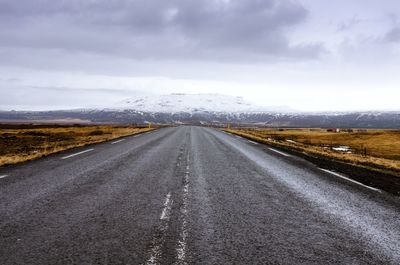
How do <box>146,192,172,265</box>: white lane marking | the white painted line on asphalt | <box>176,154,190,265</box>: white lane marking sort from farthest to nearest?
the white painted line on asphalt < <box>176,154,190,265</box>: white lane marking < <box>146,192,172,265</box>: white lane marking

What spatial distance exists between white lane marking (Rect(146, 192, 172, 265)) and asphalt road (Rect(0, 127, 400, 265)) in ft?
0.06

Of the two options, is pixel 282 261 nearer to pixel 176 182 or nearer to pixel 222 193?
pixel 222 193

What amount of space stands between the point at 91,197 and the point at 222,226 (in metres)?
3.52

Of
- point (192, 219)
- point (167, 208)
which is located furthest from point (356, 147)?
point (192, 219)

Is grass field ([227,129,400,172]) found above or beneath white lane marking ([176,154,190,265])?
beneath

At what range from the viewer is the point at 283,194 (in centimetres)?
941

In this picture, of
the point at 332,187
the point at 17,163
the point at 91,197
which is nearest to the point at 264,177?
the point at 332,187

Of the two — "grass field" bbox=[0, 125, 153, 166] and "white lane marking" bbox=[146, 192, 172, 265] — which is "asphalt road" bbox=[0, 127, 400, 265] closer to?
→ "white lane marking" bbox=[146, 192, 172, 265]

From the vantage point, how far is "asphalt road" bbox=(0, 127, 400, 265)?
17.0ft

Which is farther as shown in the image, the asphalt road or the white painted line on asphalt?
the white painted line on asphalt

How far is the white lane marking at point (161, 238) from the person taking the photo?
16.2 feet

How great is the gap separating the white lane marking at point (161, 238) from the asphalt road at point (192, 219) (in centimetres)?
2

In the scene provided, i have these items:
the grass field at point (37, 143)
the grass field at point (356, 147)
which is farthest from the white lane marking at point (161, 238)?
the grass field at point (356, 147)

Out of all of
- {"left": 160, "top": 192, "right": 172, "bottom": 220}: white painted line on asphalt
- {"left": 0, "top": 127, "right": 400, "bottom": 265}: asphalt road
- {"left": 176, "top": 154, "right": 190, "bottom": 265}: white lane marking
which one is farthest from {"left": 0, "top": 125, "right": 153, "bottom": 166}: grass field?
{"left": 176, "top": 154, "right": 190, "bottom": 265}: white lane marking
